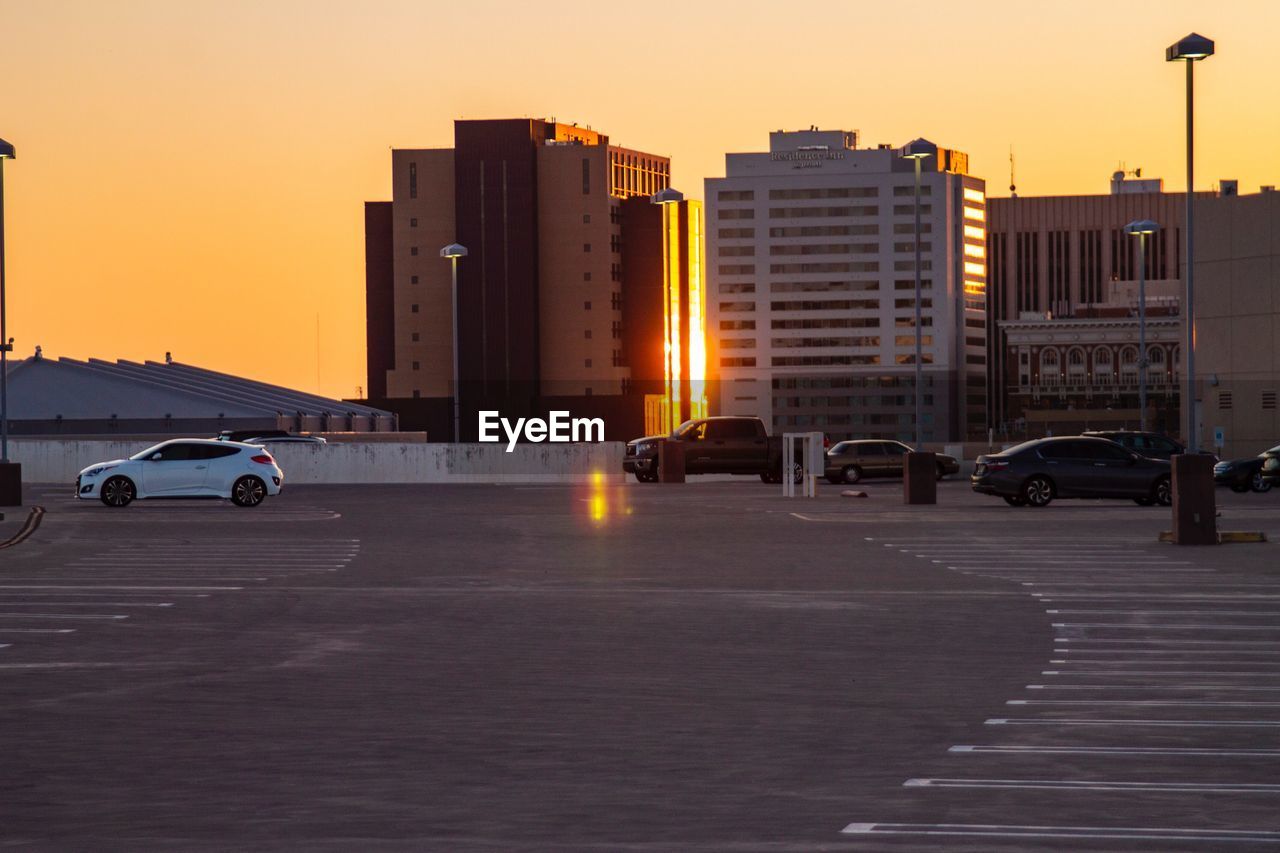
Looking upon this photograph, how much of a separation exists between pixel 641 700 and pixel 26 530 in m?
22.7

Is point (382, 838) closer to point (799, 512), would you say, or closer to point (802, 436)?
point (799, 512)

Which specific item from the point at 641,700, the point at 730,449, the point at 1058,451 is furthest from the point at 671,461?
the point at 641,700

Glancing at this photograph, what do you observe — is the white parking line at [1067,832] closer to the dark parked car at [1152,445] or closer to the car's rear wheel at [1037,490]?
the car's rear wheel at [1037,490]

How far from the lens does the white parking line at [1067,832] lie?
7.70m

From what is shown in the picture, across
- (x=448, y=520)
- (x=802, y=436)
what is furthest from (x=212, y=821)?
(x=802, y=436)

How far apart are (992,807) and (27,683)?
23.7 ft

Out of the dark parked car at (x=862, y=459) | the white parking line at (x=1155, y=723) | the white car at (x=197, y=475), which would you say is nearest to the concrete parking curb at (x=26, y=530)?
the white car at (x=197, y=475)

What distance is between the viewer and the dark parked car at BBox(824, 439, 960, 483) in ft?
199

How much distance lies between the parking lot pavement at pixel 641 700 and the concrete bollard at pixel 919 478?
16193mm

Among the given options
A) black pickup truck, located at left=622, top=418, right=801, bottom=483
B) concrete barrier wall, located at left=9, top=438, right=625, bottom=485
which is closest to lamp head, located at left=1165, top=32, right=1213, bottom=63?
black pickup truck, located at left=622, top=418, right=801, bottom=483

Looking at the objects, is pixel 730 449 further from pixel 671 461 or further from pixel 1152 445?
pixel 1152 445

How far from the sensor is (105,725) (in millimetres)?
11000

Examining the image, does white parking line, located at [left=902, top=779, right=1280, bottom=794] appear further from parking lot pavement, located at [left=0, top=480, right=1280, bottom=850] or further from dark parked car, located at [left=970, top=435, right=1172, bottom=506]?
dark parked car, located at [left=970, top=435, right=1172, bottom=506]

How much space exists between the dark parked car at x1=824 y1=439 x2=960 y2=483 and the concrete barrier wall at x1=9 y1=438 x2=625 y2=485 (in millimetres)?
7060
